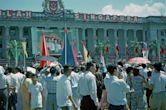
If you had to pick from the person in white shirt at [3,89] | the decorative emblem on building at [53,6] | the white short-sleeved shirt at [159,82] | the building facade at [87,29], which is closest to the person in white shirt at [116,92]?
the white short-sleeved shirt at [159,82]

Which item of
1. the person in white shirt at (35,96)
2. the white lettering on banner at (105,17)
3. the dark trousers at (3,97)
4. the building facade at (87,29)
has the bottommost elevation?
the dark trousers at (3,97)

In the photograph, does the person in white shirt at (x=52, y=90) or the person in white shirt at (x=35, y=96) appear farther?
the person in white shirt at (x=52, y=90)

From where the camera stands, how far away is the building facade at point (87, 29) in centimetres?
8075

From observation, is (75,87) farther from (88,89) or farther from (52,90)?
→ (88,89)

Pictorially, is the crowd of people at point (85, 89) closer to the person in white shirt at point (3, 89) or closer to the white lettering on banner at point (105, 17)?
the person in white shirt at point (3, 89)

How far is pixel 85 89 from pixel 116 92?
1.49 meters

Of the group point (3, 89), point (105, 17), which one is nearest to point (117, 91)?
point (3, 89)

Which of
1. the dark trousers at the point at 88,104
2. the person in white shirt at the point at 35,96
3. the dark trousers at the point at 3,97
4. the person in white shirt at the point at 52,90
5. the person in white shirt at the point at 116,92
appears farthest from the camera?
the dark trousers at the point at 3,97

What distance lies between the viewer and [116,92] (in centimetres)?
838

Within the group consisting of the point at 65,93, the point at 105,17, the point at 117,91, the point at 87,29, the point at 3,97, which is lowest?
the point at 3,97

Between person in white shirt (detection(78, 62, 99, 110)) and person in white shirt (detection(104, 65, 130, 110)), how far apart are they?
101 cm

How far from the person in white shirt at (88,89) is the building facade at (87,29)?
202 ft

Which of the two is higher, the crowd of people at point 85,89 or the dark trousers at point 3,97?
the crowd of people at point 85,89

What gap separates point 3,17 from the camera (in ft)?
264
